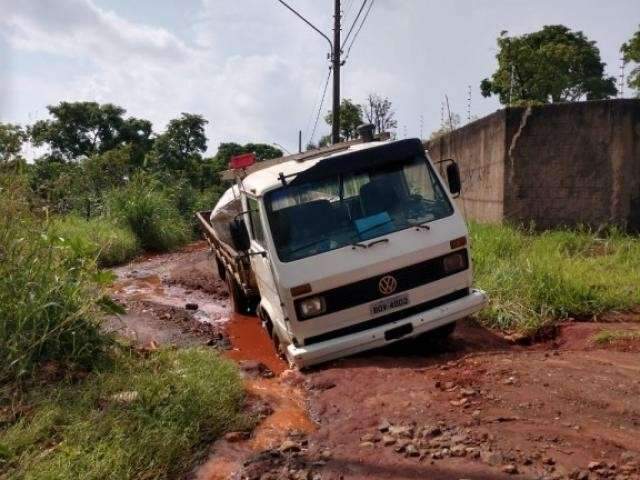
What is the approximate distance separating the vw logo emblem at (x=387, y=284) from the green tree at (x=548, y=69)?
2246cm

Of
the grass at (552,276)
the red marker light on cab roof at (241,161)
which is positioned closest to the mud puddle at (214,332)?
the red marker light on cab roof at (241,161)

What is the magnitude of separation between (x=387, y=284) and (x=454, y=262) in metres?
0.67

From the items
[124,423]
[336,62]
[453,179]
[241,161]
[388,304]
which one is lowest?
[124,423]

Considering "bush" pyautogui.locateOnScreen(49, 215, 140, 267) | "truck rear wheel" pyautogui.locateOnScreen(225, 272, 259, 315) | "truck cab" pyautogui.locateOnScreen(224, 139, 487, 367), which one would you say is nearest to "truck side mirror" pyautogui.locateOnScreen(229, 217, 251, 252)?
"truck cab" pyautogui.locateOnScreen(224, 139, 487, 367)

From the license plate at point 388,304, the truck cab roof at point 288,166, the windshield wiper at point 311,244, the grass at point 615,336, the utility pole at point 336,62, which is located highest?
the utility pole at point 336,62

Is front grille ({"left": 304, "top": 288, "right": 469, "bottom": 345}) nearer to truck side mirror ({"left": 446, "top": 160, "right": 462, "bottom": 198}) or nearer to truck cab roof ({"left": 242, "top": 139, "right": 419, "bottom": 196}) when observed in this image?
truck side mirror ({"left": 446, "top": 160, "right": 462, "bottom": 198})

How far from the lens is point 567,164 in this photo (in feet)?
30.6

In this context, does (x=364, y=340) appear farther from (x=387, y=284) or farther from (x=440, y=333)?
(x=440, y=333)

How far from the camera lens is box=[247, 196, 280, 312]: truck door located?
5705 millimetres

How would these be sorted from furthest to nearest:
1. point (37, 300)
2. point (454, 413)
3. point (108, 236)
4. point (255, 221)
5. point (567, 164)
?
point (108, 236) → point (567, 164) → point (255, 221) → point (37, 300) → point (454, 413)

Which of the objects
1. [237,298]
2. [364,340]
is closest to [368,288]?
[364,340]

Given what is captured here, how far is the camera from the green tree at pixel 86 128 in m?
30.2

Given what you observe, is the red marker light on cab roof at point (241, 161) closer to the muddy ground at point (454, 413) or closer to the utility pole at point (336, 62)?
the muddy ground at point (454, 413)

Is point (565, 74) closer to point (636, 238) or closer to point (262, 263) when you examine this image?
point (636, 238)
